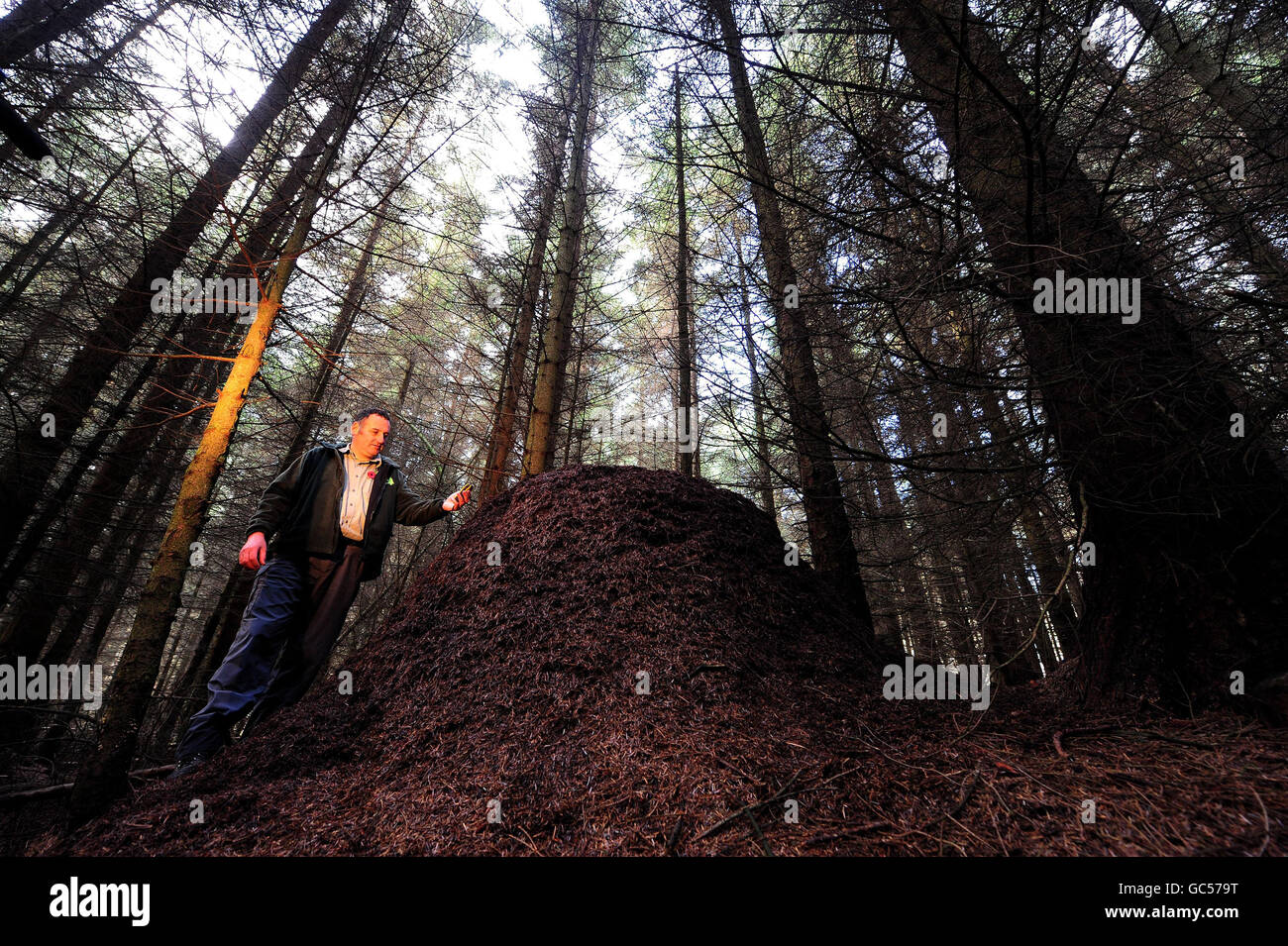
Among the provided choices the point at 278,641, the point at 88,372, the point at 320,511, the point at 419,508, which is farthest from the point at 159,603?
the point at 88,372

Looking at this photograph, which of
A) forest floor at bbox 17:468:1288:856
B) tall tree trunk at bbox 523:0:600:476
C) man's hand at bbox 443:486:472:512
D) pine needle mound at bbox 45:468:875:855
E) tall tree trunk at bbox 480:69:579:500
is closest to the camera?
forest floor at bbox 17:468:1288:856

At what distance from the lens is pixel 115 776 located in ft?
7.68

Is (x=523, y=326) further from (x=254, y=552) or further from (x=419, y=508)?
(x=254, y=552)

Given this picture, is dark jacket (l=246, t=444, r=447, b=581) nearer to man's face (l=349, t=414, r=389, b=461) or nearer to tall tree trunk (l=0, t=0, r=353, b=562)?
man's face (l=349, t=414, r=389, b=461)

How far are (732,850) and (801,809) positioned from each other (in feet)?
1.05

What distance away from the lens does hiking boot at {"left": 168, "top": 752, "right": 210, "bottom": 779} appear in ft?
7.84

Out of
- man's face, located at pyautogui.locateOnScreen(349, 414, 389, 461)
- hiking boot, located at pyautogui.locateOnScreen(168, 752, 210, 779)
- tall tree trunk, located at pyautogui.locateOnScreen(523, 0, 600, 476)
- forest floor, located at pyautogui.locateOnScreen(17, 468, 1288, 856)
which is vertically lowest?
hiking boot, located at pyautogui.locateOnScreen(168, 752, 210, 779)

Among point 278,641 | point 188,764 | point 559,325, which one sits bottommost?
point 188,764

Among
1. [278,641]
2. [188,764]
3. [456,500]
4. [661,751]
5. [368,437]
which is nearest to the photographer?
[661,751]

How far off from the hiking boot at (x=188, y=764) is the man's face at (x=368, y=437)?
2077 millimetres

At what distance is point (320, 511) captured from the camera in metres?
3.36

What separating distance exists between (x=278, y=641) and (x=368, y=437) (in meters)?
1.59

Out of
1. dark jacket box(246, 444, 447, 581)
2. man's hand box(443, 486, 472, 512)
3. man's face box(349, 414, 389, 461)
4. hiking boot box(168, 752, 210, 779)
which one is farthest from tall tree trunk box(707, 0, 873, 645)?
hiking boot box(168, 752, 210, 779)
